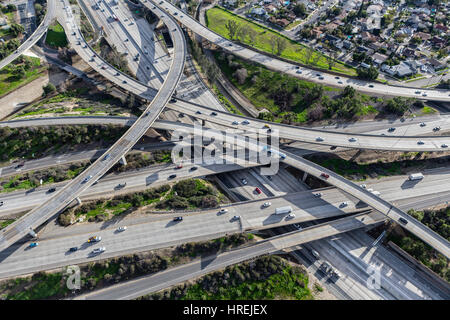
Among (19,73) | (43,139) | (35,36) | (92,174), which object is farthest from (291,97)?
(35,36)

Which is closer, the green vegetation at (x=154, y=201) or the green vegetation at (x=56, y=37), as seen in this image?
the green vegetation at (x=154, y=201)

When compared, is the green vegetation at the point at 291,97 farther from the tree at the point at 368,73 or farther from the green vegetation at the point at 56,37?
the green vegetation at the point at 56,37

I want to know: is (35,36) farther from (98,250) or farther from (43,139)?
(98,250)

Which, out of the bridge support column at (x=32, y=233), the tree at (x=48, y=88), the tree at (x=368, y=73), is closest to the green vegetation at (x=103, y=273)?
the bridge support column at (x=32, y=233)

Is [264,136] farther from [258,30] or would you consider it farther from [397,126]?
[258,30]

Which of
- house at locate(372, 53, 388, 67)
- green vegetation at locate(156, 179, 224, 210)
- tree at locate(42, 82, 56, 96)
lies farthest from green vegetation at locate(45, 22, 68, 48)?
house at locate(372, 53, 388, 67)

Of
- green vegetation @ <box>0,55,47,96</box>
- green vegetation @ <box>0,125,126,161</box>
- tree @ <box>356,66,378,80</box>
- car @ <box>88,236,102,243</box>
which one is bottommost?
car @ <box>88,236,102,243</box>

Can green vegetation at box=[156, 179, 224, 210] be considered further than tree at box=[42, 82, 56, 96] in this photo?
No

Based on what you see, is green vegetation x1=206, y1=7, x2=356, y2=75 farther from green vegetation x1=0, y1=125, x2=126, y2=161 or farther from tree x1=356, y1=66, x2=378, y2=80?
green vegetation x1=0, y1=125, x2=126, y2=161
